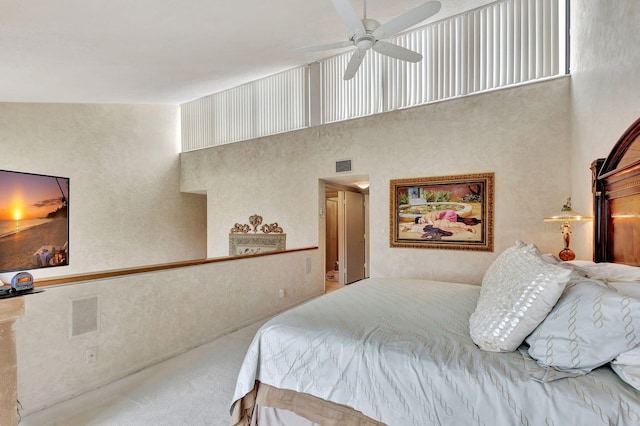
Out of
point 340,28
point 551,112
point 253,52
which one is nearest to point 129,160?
point 253,52

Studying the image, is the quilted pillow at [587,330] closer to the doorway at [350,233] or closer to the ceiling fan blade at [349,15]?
the ceiling fan blade at [349,15]

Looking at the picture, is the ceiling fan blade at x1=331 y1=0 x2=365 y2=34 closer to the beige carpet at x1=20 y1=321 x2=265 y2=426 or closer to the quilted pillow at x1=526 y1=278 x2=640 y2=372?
the quilted pillow at x1=526 y1=278 x2=640 y2=372

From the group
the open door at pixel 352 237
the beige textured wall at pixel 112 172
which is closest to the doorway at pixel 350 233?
the open door at pixel 352 237

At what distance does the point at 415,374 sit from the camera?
1249mm

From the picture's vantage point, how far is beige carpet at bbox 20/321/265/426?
1837 mm

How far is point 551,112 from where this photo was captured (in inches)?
137

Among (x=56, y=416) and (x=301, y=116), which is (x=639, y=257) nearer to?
(x=56, y=416)

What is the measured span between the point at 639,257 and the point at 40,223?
5.74 meters

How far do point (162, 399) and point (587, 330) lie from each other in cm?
253

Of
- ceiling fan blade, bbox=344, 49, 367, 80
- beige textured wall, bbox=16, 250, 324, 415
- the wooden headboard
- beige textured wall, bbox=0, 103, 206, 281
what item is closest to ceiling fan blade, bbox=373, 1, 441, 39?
ceiling fan blade, bbox=344, 49, 367, 80

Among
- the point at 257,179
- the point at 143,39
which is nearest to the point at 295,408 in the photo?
the point at 143,39

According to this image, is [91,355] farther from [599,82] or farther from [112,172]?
[599,82]

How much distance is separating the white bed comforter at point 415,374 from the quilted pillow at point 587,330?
0.07m

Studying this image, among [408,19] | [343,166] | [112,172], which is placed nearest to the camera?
[408,19]
